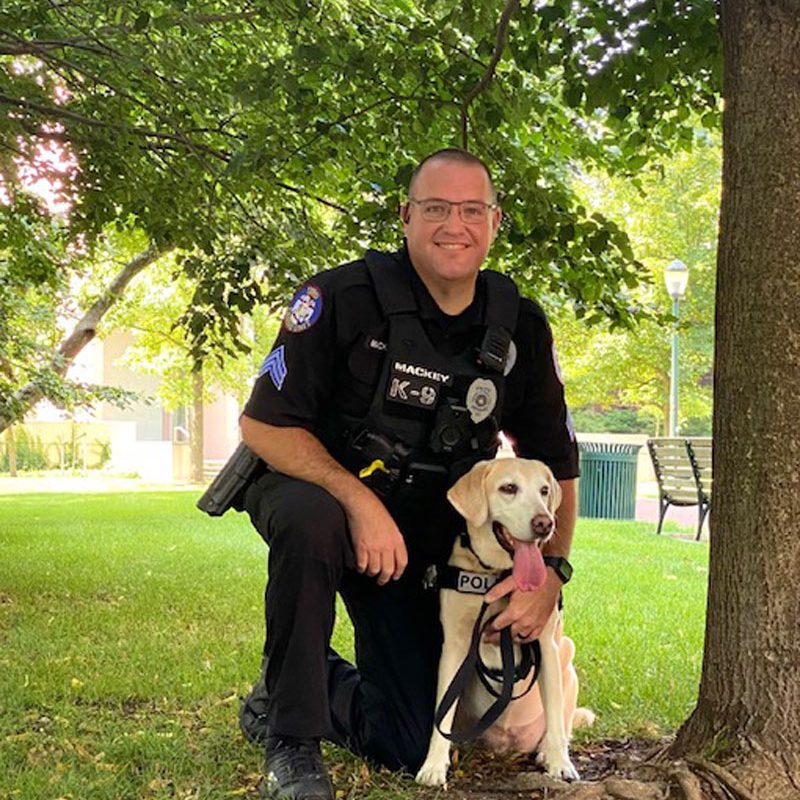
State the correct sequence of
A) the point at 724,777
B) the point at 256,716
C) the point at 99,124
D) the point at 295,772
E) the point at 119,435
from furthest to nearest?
the point at 119,435 → the point at 99,124 → the point at 256,716 → the point at 295,772 → the point at 724,777

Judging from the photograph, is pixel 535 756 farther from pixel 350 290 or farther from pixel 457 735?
pixel 350 290

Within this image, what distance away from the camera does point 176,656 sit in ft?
18.4

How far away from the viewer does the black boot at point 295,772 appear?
3027 millimetres

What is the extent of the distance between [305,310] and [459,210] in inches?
25.6

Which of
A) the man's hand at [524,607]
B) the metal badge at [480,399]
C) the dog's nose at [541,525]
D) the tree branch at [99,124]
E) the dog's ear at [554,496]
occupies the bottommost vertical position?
the man's hand at [524,607]

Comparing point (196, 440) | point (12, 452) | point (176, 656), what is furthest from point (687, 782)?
point (12, 452)

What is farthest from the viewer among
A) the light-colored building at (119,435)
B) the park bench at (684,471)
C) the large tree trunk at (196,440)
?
the light-colored building at (119,435)

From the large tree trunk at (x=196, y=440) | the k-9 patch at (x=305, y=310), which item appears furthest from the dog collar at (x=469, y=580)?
the large tree trunk at (x=196, y=440)

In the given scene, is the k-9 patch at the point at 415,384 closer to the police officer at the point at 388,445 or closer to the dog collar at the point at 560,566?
the police officer at the point at 388,445

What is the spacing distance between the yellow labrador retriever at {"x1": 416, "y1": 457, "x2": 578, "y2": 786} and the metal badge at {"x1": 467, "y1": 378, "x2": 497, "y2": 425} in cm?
20

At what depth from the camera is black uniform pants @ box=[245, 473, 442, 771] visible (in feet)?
10.3

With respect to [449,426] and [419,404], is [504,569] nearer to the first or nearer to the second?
[449,426]

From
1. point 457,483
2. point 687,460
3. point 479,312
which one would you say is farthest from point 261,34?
point 687,460

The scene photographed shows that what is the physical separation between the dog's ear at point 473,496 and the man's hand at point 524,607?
0.24 metres
